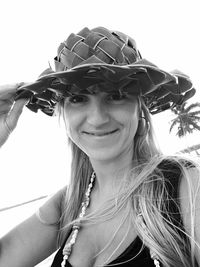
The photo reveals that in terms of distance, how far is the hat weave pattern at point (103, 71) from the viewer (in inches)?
37.1

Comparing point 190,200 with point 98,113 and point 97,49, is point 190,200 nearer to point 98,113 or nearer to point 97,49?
point 98,113

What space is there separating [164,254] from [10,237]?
60 centimetres

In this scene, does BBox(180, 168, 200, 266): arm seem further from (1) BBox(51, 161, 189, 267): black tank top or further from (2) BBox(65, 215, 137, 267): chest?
(2) BBox(65, 215, 137, 267): chest

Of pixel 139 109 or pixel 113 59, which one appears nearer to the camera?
pixel 113 59

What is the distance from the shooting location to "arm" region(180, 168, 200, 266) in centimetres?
88

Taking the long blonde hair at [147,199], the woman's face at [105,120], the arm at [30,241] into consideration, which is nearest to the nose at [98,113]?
the woman's face at [105,120]

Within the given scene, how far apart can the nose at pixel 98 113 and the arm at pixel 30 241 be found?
443mm

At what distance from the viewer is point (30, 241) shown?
120 cm

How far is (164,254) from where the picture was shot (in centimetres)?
90

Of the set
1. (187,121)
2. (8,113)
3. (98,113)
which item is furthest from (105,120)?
(187,121)


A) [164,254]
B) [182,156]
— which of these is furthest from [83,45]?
[164,254]

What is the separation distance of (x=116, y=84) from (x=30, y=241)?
26.4 inches

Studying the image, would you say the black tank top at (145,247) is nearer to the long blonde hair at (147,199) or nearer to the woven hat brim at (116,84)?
the long blonde hair at (147,199)

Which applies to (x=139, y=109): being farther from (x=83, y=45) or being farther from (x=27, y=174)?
(x=27, y=174)
